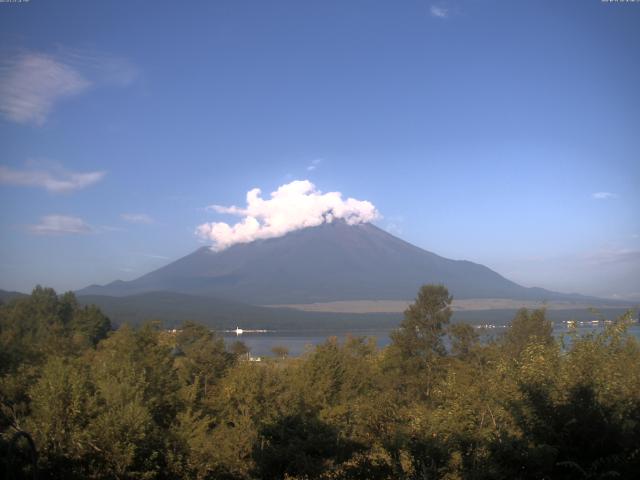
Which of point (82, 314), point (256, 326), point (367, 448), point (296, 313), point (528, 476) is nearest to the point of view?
point (528, 476)

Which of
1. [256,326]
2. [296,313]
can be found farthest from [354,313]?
[256,326]

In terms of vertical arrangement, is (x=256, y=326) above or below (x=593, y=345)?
below

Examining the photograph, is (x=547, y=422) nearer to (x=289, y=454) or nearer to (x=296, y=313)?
(x=289, y=454)

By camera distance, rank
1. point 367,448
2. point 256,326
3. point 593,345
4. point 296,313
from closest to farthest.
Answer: point 593,345, point 367,448, point 256,326, point 296,313

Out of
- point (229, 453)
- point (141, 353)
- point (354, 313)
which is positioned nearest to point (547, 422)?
point (229, 453)

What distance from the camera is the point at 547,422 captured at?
8.23m

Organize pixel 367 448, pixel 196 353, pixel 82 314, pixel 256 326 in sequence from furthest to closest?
1. pixel 256 326
2. pixel 82 314
3. pixel 196 353
4. pixel 367 448

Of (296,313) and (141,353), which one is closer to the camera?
(141,353)

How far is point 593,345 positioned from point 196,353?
25067 mm

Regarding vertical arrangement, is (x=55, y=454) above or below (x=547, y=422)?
below

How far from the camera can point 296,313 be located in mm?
194625

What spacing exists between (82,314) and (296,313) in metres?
134

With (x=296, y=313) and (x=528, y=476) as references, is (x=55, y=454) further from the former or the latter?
(x=296, y=313)

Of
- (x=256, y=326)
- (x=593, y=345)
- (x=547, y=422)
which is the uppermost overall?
(x=593, y=345)
